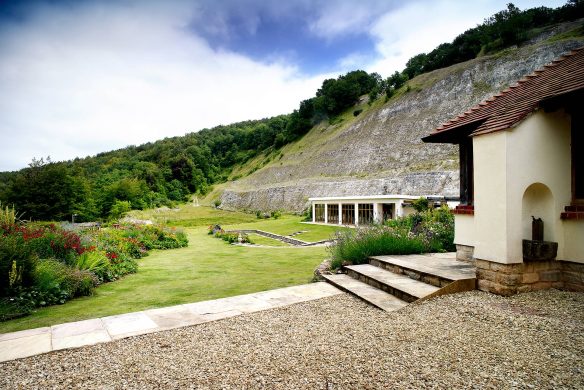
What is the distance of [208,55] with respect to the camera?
13.1m

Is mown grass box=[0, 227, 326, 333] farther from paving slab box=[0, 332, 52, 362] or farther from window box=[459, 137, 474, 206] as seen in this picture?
window box=[459, 137, 474, 206]

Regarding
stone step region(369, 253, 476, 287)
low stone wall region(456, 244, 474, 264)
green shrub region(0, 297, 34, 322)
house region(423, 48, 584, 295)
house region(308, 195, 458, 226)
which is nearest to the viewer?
house region(423, 48, 584, 295)

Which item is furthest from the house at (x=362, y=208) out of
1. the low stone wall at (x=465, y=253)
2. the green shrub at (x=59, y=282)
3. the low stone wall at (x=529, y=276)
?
the green shrub at (x=59, y=282)

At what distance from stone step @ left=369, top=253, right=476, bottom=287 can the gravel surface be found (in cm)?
82

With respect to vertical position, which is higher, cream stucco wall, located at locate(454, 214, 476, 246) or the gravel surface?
cream stucco wall, located at locate(454, 214, 476, 246)

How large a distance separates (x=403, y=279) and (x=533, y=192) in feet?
8.55

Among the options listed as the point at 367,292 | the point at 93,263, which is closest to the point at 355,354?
the point at 367,292

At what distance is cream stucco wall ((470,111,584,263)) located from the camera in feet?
15.4

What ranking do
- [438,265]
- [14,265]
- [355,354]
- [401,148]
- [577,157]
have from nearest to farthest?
[355,354]
[577,157]
[14,265]
[438,265]
[401,148]

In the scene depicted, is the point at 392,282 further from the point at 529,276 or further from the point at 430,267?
the point at 529,276

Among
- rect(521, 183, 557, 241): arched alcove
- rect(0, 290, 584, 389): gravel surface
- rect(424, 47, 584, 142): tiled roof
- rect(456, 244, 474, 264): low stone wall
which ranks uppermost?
rect(424, 47, 584, 142): tiled roof

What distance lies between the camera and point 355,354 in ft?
10.7

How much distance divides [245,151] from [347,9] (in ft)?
309

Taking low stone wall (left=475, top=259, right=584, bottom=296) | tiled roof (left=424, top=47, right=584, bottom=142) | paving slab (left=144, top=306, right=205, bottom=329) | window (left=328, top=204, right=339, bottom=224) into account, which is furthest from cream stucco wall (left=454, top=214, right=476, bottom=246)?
window (left=328, top=204, right=339, bottom=224)
